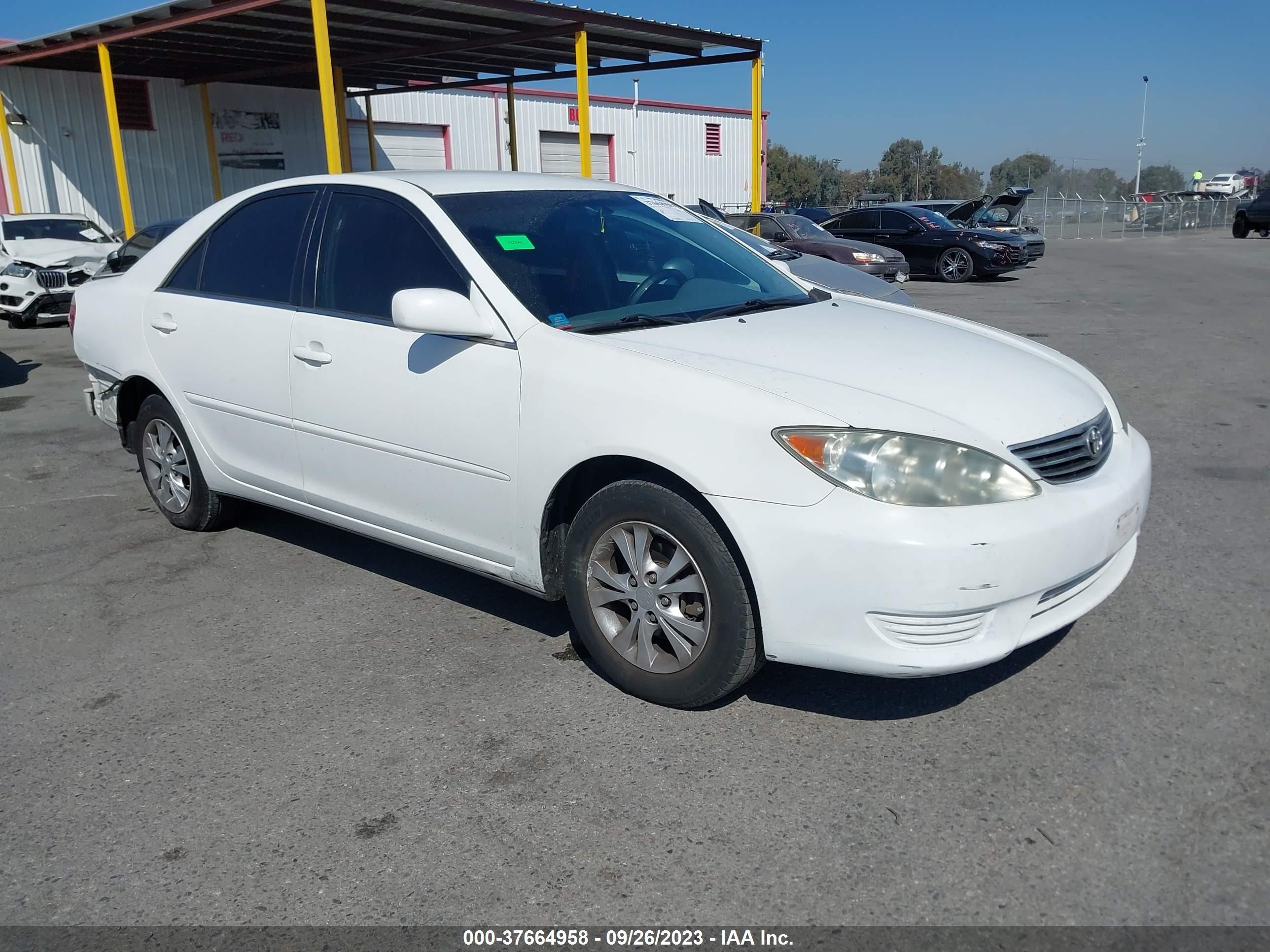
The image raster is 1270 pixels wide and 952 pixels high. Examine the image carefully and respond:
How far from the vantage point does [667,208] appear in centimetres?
470

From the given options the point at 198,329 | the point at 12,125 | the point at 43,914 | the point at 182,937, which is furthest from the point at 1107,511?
the point at 12,125

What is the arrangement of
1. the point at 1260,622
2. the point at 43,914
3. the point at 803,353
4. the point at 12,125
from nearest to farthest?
the point at 43,914 → the point at 803,353 → the point at 1260,622 → the point at 12,125

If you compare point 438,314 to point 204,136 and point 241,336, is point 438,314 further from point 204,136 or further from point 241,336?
point 204,136

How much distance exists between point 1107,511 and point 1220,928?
1234 mm

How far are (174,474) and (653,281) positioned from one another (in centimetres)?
272

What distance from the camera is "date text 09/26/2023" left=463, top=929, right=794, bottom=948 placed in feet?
7.75

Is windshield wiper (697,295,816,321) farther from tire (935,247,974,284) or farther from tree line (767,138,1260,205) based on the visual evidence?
tree line (767,138,1260,205)

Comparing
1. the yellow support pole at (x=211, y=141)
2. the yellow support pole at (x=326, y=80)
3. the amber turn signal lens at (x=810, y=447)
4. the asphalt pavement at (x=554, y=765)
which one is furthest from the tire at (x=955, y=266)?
the amber turn signal lens at (x=810, y=447)

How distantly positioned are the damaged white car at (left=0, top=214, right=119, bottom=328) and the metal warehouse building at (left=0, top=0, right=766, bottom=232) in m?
1.95

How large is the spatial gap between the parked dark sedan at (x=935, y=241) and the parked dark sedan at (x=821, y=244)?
119 inches

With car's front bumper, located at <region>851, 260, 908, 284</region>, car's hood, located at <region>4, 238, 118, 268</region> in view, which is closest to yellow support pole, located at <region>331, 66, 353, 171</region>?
car's hood, located at <region>4, 238, 118, 268</region>

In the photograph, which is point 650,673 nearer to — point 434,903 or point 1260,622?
point 434,903

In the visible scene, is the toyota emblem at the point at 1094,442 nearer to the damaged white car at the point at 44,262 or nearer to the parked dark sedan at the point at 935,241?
the damaged white car at the point at 44,262

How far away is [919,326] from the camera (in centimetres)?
395
